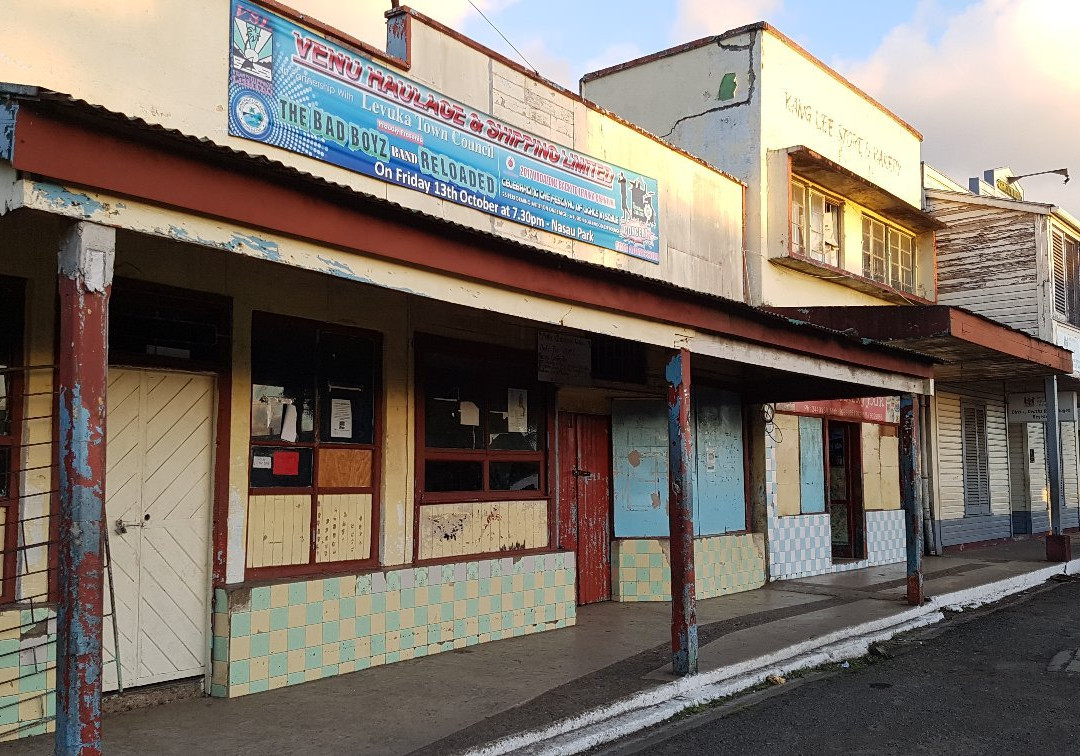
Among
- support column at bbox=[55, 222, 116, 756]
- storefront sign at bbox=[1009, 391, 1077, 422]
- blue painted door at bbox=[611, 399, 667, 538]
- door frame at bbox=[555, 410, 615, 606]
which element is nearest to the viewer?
support column at bbox=[55, 222, 116, 756]

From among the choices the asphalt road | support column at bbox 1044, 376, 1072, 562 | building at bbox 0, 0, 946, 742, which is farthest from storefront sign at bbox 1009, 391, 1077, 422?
the asphalt road

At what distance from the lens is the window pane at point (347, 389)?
23.8ft

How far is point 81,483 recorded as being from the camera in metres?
3.82

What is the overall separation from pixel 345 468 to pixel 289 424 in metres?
0.62

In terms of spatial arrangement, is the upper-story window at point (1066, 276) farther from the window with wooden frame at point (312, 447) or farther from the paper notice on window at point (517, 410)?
the window with wooden frame at point (312, 447)

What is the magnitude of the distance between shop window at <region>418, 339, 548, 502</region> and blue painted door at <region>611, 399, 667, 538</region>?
1.89 metres

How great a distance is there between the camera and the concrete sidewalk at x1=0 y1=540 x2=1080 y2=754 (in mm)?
5422

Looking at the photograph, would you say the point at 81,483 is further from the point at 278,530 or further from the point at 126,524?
the point at 278,530

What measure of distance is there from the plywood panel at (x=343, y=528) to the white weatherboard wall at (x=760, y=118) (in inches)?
301

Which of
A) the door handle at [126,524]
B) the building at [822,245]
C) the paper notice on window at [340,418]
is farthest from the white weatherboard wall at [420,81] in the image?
the door handle at [126,524]

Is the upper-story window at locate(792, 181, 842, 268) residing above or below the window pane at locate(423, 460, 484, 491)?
above

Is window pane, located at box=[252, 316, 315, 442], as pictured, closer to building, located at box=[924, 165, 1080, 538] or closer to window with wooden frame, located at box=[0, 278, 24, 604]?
window with wooden frame, located at box=[0, 278, 24, 604]

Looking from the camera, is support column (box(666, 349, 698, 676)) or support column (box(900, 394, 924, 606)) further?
support column (box(900, 394, 924, 606))

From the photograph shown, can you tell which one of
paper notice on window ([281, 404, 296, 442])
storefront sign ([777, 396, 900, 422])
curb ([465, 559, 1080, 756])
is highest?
storefront sign ([777, 396, 900, 422])
